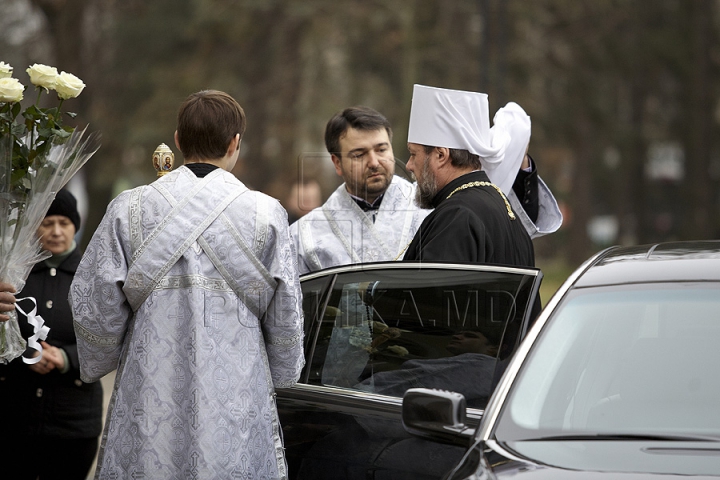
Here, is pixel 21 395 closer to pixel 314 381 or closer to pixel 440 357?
pixel 314 381

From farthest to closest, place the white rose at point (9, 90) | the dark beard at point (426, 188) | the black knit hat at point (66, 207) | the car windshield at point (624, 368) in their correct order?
the black knit hat at point (66, 207) → the dark beard at point (426, 188) → the white rose at point (9, 90) → the car windshield at point (624, 368)

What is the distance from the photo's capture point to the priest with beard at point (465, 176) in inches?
169

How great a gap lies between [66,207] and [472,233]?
219 centimetres

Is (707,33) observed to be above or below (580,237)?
above

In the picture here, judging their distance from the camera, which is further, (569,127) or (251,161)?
(569,127)

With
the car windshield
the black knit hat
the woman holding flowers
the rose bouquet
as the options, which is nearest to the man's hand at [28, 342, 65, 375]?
the woman holding flowers

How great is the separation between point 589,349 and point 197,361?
1.38 metres

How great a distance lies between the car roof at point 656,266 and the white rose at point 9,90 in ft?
7.04

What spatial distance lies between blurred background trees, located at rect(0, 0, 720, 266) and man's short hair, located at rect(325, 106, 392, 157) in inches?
529

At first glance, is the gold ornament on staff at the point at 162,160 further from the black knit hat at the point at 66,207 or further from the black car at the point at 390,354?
the black knit hat at the point at 66,207

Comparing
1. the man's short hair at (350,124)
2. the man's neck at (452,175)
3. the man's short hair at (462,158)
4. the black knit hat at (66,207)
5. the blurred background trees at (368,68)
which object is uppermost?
the blurred background trees at (368,68)

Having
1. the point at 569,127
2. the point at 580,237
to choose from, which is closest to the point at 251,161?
the point at 569,127

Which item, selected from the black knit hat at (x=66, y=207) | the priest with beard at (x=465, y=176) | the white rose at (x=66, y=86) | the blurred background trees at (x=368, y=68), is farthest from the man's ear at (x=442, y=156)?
the blurred background trees at (x=368, y=68)

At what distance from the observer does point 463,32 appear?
1039 inches
